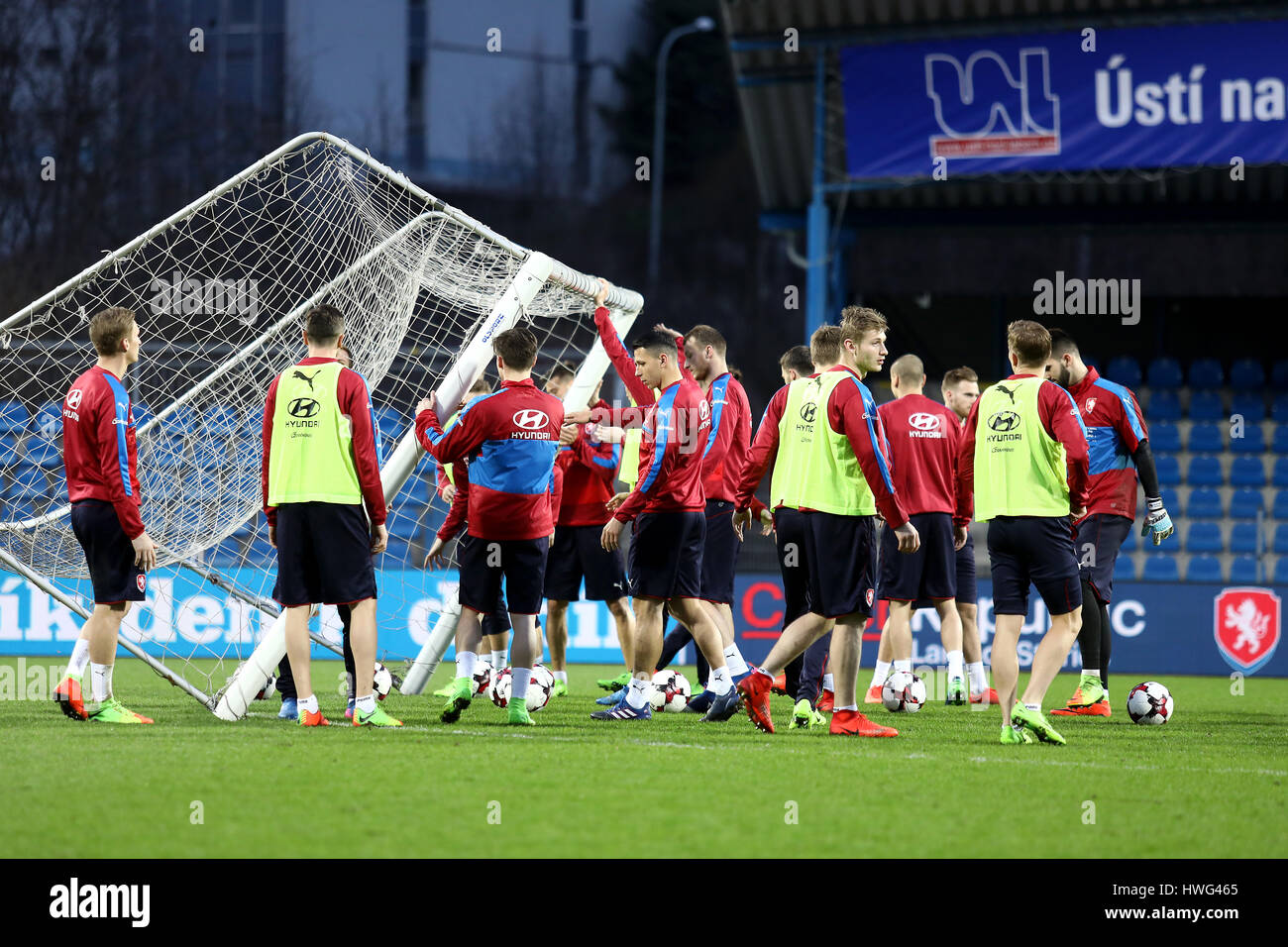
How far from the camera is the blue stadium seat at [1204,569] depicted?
17.9 m

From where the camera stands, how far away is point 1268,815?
529 cm

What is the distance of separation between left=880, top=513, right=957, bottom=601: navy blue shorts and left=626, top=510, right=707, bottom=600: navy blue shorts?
87.5 inches

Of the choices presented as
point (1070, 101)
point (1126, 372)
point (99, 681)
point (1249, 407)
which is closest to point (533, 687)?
point (99, 681)

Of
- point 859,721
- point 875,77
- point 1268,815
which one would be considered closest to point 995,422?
point 859,721

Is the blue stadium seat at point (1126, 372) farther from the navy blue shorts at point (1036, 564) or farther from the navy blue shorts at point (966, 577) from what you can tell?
the navy blue shorts at point (1036, 564)

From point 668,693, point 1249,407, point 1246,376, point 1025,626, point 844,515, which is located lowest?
point 1025,626

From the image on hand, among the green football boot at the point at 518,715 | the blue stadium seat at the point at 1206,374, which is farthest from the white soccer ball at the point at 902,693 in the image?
the blue stadium seat at the point at 1206,374

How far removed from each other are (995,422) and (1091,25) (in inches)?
394

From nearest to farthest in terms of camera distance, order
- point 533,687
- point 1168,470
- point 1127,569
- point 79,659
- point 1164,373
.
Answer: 1. point 79,659
2. point 533,687
3. point 1127,569
4. point 1168,470
5. point 1164,373

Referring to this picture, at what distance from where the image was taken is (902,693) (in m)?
9.31

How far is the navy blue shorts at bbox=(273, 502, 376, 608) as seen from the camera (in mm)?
7203

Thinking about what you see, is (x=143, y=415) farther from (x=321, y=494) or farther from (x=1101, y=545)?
(x=1101, y=545)

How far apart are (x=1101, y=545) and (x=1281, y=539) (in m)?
10.2
